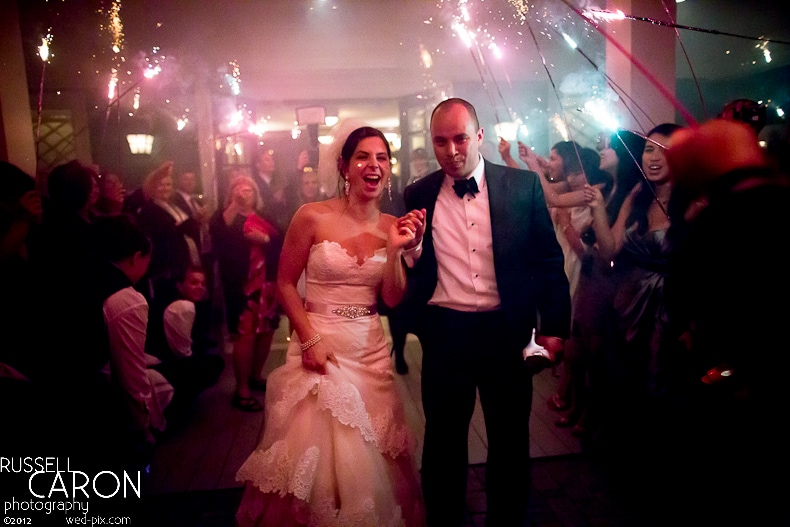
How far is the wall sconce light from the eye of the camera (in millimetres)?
3252

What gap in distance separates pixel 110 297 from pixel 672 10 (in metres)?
3.92

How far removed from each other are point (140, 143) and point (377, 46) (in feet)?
5.48

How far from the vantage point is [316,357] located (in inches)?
82.9

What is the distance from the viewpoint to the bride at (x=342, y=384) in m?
2.02

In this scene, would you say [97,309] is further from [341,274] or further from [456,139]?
[456,139]

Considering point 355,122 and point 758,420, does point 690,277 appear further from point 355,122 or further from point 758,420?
point 355,122

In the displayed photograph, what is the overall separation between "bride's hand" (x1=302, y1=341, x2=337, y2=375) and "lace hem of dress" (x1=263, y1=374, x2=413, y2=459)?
4 centimetres

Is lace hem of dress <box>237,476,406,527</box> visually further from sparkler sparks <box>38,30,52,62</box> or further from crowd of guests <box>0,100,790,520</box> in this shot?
sparkler sparks <box>38,30,52,62</box>

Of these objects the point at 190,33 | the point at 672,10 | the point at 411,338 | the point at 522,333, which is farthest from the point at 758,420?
the point at 411,338

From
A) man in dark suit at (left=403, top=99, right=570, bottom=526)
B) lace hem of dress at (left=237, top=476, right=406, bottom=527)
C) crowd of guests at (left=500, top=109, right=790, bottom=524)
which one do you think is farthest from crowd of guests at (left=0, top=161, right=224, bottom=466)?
crowd of guests at (left=500, top=109, right=790, bottom=524)

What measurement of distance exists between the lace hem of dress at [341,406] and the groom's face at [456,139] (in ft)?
3.30

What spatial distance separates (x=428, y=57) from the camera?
3.62 meters

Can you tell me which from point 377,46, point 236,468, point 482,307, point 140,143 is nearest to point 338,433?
point 482,307

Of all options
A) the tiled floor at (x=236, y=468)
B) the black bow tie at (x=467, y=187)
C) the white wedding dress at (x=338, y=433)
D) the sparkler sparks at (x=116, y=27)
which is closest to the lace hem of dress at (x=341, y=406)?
the white wedding dress at (x=338, y=433)
